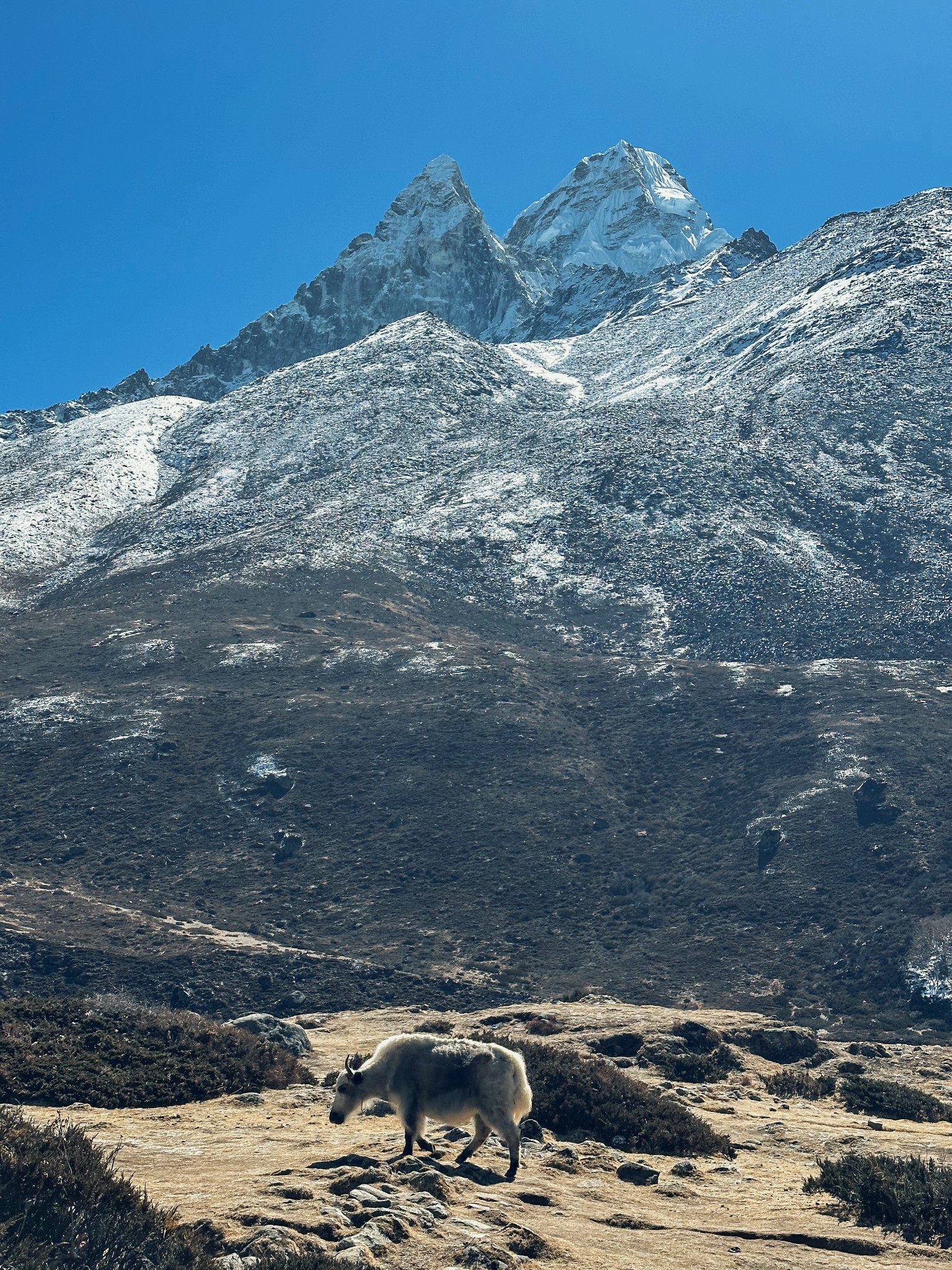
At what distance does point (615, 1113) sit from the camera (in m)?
19.6

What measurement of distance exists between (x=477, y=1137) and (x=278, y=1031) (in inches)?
527

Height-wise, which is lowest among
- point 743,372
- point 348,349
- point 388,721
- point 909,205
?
point 388,721

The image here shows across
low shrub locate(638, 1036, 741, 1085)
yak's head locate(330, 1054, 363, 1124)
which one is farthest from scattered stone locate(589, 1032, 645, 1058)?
yak's head locate(330, 1054, 363, 1124)

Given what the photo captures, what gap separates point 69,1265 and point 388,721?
68.7 m

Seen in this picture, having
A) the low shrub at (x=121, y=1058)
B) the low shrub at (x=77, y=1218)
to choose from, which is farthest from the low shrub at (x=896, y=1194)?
the low shrub at (x=121, y=1058)

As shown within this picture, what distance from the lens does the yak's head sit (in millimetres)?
16562

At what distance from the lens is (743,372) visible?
142500 mm

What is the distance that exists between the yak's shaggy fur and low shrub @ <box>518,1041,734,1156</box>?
12.5 ft

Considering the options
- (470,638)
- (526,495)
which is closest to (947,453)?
(526,495)

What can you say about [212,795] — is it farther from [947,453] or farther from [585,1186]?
[947,453]

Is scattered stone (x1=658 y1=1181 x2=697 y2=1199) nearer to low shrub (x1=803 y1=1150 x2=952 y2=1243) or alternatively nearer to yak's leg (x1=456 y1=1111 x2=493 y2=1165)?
low shrub (x1=803 y1=1150 x2=952 y2=1243)

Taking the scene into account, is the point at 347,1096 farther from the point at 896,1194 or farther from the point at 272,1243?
the point at 896,1194

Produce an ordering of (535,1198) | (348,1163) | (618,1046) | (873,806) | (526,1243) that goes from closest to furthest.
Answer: (526,1243) → (535,1198) → (348,1163) → (618,1046) → (873,806)

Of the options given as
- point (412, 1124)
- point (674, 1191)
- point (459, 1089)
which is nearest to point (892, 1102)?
point (674, 1191)
